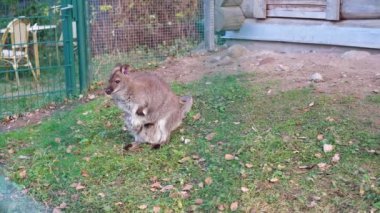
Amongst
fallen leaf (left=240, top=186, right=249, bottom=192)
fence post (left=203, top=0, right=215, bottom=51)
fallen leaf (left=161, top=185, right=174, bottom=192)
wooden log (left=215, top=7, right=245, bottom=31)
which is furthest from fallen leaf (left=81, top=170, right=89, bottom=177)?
fence post (left=203, top=0, right=215, bottom=51)

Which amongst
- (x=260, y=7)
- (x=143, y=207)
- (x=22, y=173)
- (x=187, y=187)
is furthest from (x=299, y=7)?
(x=143, y=207)

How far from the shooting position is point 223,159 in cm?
596

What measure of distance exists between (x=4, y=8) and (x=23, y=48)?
2.40 metres

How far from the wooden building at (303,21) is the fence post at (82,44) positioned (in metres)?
2.37

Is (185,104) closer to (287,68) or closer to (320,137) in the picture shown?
(320,137)

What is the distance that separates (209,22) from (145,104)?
474cm

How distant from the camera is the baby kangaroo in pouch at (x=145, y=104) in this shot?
6.23 meters

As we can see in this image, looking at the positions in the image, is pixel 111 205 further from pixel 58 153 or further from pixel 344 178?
pixel 344 178

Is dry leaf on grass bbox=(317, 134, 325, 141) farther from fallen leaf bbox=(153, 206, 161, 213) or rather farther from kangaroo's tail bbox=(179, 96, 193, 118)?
fallen leaf bbox=(153, 206, 161, 213)

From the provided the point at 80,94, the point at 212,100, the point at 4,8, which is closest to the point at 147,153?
the point at 212,100

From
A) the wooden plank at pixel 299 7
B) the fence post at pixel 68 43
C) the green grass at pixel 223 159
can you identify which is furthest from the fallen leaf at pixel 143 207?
the wooden plank at pixel 299 7

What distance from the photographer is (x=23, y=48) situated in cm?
1093

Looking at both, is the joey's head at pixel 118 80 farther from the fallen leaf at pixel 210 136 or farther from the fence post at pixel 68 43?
the fence post at pixel 68 43

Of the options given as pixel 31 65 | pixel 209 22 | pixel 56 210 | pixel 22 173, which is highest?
pixel 209 22
